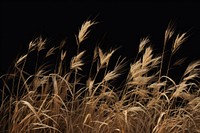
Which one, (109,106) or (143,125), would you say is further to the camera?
(109,106)

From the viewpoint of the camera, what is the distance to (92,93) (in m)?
4.26

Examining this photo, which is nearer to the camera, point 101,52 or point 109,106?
point 101,52

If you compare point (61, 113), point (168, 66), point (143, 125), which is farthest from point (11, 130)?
point (168, 66)

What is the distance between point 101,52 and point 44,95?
612 millimetres

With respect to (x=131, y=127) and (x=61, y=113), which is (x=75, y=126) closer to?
(x=61, y=113)

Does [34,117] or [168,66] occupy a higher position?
[168,66]

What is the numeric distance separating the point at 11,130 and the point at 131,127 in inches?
39.6

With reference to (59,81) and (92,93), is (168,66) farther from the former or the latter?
(59,81)

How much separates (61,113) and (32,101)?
0.28 m

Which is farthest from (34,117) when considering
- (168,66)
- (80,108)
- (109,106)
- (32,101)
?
(168,66)

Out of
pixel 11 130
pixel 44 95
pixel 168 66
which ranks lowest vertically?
pixel 11 130

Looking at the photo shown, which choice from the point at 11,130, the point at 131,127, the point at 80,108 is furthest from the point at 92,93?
the point at 11,130

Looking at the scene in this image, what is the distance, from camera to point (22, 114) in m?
4.19

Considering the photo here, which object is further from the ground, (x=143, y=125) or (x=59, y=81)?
(x=59, y=81)
